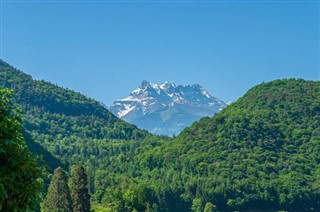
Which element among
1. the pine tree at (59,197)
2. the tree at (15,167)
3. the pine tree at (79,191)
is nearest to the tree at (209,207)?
the pine tree at (79,191)

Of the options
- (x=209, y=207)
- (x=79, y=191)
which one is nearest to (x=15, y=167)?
(x=79, y=191)

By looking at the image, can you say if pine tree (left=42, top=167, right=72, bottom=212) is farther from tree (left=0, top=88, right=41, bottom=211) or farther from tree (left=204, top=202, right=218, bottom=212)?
tree (left=204, top=202, right=218, bottom=212)

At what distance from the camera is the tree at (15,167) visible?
398 inches

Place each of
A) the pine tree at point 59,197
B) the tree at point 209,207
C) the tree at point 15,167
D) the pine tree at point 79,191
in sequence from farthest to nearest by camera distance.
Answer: the tree at point 209,207 → the pine tree at point 79,191 → the pine tree at point 59,197 → the tree at point 15,167

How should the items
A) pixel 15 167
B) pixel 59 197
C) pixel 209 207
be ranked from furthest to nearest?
pixel 209 207 < pixel 59 197 < pixel 15 167

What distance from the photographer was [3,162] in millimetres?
10109

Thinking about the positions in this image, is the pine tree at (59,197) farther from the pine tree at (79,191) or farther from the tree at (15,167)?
the tree at (15,167)

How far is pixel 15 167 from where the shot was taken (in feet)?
34.0

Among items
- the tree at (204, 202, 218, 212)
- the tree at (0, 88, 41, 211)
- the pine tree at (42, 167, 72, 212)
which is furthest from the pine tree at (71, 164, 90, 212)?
the tree at (204, 202, 218, 212)

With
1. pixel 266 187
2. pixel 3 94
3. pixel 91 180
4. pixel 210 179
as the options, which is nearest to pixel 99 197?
pixel 91 180

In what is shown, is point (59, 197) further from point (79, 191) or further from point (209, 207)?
point (209, 207)

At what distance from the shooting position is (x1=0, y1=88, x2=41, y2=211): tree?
398 inches

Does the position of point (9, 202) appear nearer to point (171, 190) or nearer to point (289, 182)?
point (171, 190)

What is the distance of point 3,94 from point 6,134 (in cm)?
107
